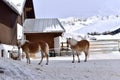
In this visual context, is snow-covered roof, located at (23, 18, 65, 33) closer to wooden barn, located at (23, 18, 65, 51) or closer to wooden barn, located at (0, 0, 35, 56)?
wooden barn, located at (23, 18, 65, 51)

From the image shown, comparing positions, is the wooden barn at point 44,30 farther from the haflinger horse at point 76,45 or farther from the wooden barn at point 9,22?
the haflinger horse at point 76,45

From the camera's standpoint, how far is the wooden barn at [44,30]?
28547mm

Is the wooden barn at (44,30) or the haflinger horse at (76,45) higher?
the wooden barn at (44,30)

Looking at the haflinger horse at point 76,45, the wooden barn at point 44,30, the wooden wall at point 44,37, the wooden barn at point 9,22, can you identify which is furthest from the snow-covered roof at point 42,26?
the haflinger horse at point 76,45

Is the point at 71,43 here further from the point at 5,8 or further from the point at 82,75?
the point at 82,75

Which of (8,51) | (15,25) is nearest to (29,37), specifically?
(15,25)

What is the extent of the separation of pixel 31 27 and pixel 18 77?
2109cm

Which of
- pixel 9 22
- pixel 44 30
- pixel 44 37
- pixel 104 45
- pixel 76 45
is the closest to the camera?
pixel 76 45

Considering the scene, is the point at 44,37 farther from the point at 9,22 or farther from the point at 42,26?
the point at 9,22

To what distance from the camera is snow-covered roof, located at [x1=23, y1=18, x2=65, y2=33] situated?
93.8 feet

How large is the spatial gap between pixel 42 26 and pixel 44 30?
101 centimetres

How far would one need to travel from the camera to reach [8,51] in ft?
68.8

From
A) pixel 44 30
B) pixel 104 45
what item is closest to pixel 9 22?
pixel 44 30

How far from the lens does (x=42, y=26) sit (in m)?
29.5
